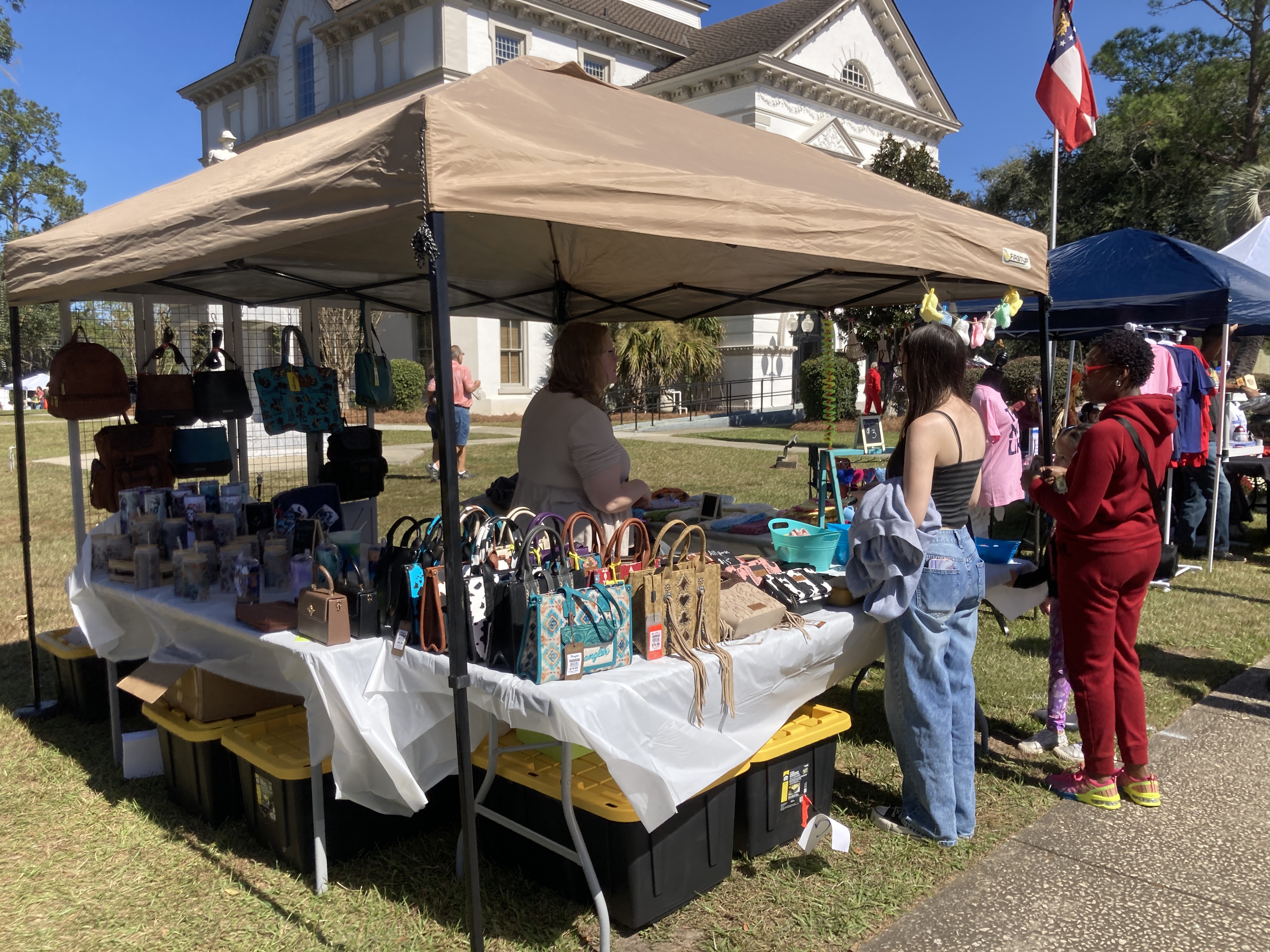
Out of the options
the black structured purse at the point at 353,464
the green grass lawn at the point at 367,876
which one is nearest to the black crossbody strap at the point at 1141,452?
the green grass lawn at the point at 367,876

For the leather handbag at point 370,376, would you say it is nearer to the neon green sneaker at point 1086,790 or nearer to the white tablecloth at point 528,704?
the white tablecloth at point 528,704

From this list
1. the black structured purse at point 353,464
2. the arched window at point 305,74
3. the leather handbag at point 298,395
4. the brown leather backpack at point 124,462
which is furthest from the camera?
the arched window at point 305,74

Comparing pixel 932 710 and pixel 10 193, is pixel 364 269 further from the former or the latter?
pixel 10 193

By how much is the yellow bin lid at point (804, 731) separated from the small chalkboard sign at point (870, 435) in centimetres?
193

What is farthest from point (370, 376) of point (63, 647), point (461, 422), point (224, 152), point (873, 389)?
point (461, 422)

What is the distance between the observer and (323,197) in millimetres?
2543

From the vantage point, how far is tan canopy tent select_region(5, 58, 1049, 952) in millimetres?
2383

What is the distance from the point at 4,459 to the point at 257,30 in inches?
832

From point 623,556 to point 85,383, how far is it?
122 inches

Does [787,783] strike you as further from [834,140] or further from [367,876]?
[834,140]

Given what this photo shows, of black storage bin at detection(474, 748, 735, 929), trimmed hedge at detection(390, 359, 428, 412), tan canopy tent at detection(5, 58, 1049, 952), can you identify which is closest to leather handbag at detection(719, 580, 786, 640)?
black storage bin at detection(474, 748, 735, 929)

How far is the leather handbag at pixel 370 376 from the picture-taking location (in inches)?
233

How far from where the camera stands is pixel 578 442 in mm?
3756

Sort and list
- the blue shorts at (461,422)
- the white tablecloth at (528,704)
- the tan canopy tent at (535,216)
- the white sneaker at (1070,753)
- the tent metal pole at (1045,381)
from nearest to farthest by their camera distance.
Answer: the tan canopy tent at (535,216) → the white tablecloth at (528,704) → the white sneaker at (1070,753) → the tent metal pole at (1045,381) → the blue shorts at (461,422)
